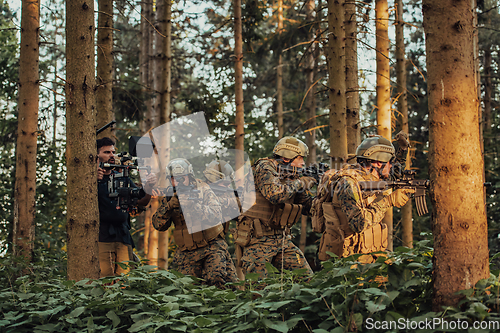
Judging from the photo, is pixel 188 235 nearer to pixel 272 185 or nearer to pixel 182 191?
pixel 182 191

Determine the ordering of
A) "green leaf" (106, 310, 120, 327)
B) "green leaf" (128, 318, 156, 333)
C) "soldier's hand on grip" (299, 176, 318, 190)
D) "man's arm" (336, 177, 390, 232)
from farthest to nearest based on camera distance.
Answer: "soldier's hand on grip" (299, 176, 318, 190), "man's arm" (336, 177, 390, 232), "green leaf" (106, 310, 120, 327), "green leaf" (128, 318, 156, 333)

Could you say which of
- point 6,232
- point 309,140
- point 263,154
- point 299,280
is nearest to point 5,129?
point 6,232

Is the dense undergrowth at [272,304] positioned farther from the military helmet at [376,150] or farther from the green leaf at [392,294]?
the military helmet at [376,150]

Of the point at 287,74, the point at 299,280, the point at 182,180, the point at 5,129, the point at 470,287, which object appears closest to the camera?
the point at 470,287

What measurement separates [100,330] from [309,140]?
13.8 m

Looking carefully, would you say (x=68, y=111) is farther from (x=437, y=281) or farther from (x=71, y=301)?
(x=437, y=281)

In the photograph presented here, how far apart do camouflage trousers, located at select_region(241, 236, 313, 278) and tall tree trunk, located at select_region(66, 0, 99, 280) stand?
1.94 meters

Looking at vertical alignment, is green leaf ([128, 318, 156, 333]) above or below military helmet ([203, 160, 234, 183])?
below

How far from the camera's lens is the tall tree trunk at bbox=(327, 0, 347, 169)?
6773 millimetres

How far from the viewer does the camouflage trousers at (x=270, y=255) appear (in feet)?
18.2

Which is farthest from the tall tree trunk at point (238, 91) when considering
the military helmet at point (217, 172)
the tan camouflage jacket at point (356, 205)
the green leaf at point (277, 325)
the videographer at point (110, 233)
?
the green leaf at point (277, 325)

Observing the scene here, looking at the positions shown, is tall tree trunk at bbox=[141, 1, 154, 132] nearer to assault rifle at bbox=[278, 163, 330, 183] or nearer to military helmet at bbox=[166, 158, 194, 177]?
military helmet at bbox=[166, 158, 194, 177]

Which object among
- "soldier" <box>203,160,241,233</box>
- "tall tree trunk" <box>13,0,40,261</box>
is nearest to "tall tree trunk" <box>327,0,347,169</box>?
"soldier" <box>203,160,241,233</box>

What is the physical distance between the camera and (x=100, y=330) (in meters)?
3.59
